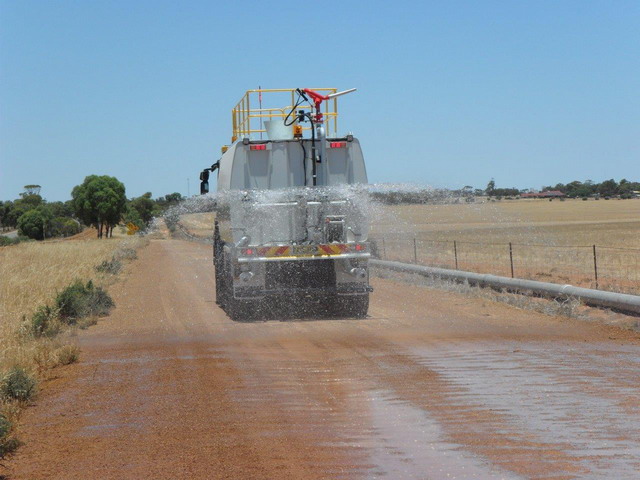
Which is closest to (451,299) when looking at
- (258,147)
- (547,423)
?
(258,147)

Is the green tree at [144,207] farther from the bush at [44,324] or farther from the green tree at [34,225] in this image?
the bush at [44,324]

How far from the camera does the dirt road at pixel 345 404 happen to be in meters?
6.42

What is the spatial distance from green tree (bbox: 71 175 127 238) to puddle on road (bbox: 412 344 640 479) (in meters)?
87.7

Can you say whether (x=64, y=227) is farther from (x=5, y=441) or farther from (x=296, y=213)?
(x=5, y=441)

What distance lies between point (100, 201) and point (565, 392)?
90.9 m

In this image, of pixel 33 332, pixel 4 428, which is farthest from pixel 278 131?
pixel 4 428

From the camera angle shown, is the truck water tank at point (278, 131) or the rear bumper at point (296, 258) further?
the truck water tank at point (278, 131)

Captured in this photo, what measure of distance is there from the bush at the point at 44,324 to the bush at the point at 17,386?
481 centimetres

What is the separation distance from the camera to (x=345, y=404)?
831 centimetres

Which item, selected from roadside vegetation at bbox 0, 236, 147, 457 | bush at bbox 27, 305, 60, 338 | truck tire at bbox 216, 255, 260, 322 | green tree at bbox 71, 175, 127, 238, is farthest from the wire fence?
green tree at bbox 71, 175, 127, 238

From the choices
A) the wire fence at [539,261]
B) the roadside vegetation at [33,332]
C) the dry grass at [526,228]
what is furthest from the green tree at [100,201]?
the roadside vegetation at [33,332]

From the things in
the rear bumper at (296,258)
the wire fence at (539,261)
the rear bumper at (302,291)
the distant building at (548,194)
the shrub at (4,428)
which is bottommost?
the wire fence at (539,261)

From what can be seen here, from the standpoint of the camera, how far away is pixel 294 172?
50.5 feet

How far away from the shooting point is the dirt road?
6.42m
